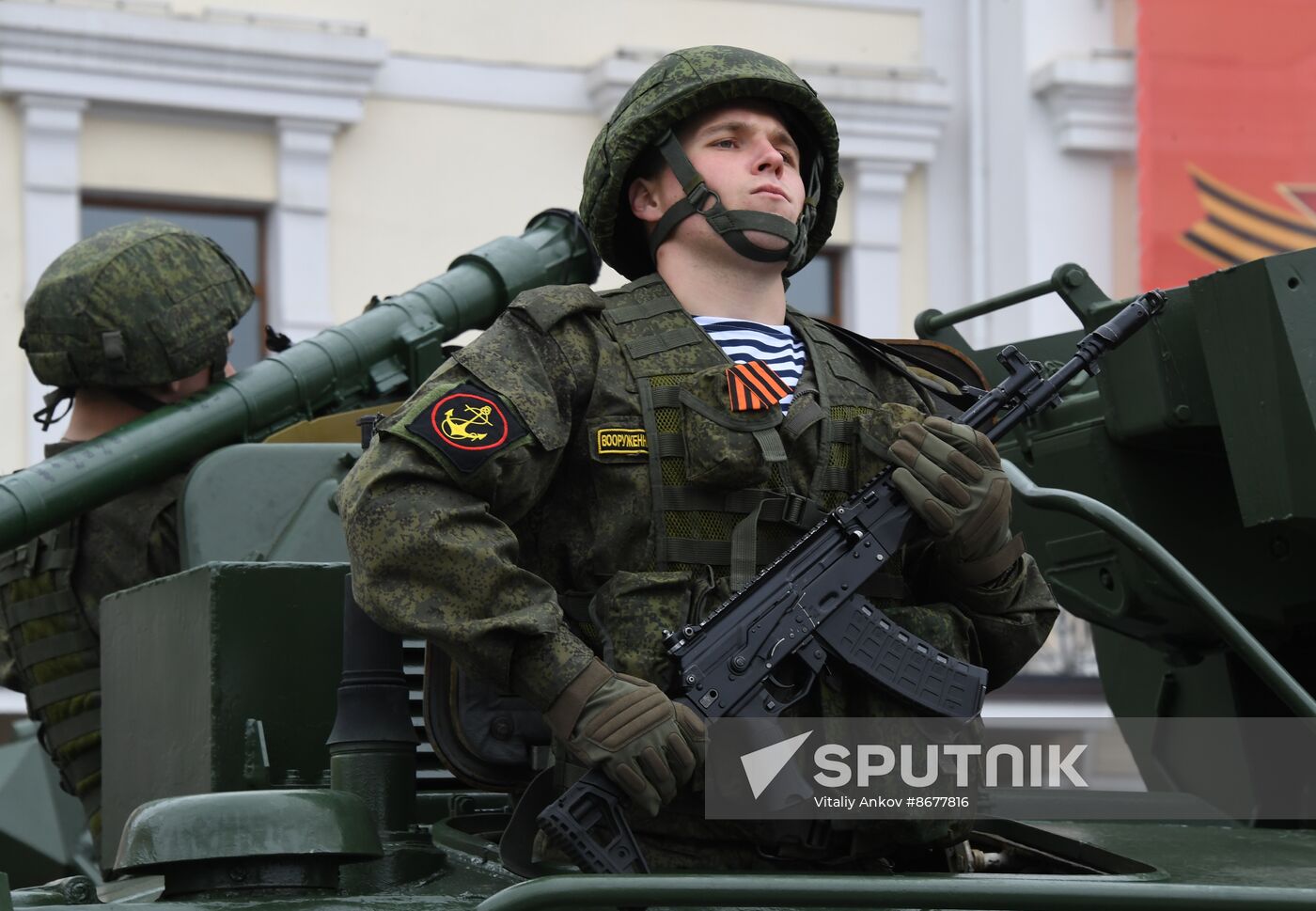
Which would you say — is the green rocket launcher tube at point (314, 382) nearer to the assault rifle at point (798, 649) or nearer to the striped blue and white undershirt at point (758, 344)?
the striped blue and white undershirt at point (758, 344)

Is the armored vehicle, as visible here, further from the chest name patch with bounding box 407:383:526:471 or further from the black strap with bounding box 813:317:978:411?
the chest name patch with bounding box 407:383:526:471

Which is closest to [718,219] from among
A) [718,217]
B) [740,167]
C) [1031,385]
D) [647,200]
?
[718,217]

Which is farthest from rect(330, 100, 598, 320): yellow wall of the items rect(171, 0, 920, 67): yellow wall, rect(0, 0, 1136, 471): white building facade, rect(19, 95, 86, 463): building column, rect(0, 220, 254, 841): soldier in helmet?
rect(0, 220, 254, 841): soldier in helmet

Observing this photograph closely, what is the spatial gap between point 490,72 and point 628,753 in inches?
521

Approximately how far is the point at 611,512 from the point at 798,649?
353mm

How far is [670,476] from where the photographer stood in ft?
11.7

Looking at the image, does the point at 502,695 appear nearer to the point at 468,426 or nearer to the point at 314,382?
the point at 468,426

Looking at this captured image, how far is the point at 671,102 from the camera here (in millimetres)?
3857

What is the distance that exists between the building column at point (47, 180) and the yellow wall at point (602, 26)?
1100mm

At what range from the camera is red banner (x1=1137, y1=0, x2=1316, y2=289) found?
1706 centimetres

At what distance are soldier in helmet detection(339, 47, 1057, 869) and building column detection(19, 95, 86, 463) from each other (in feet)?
36.8

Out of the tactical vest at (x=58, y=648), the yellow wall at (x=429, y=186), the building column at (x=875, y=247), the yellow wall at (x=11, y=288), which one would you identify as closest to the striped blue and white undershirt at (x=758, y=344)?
the tactical vest at (x=58, y=648)

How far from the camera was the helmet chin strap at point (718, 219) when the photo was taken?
3789mm

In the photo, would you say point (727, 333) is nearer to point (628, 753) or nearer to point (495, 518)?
point (495, 518)
